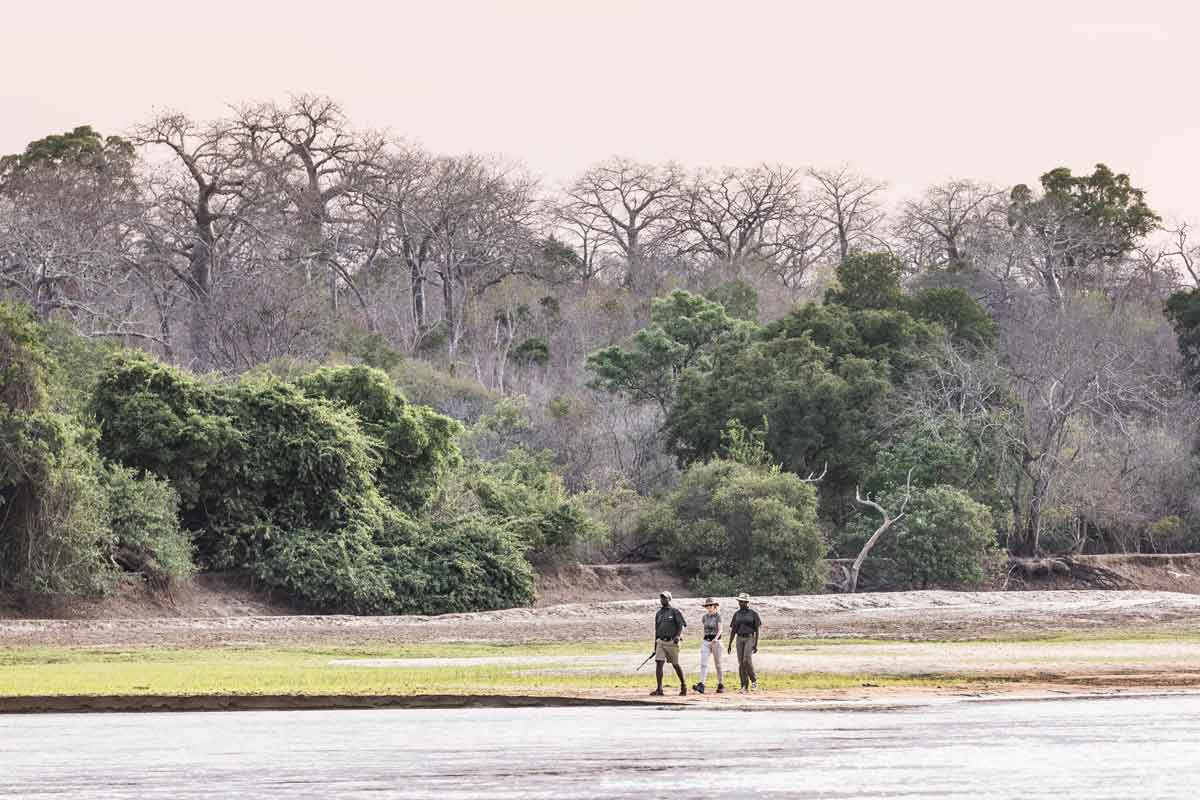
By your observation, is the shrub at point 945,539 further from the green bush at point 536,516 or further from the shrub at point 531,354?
the shrub at point 531,354

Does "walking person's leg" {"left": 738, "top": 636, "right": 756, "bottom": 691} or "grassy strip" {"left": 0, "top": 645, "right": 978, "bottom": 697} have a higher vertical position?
"walking person's leg" {"left": 738, "top": 636, "right": 756, "bottom": 691}

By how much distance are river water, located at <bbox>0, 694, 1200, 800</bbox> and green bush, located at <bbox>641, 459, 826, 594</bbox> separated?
2564cm

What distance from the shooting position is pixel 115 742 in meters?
19.2

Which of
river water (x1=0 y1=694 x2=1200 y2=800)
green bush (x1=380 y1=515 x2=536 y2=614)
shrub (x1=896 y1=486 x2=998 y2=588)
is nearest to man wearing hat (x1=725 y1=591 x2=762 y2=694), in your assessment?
river water (x1=0 y1=694 x2=1200 y2=800)

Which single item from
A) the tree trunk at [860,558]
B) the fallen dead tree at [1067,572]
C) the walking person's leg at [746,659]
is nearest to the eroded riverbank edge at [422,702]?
the walking person's leg at [746,659]

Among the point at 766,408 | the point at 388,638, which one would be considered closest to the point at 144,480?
the point at 388,638

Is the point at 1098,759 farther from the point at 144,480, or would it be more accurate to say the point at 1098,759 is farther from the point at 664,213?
the point at 664,213

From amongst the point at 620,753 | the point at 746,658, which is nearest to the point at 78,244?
the point at 746,658

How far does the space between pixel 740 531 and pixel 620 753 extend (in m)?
32.8

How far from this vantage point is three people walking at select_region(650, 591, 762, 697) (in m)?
24.1

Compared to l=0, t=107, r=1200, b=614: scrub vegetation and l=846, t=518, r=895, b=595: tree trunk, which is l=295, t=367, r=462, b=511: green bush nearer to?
l=0, t=107, r=1200, b=614: scrub vegetation

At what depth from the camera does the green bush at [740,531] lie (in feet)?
162

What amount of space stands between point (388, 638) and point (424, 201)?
168 ft

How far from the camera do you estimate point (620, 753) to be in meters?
17.8
